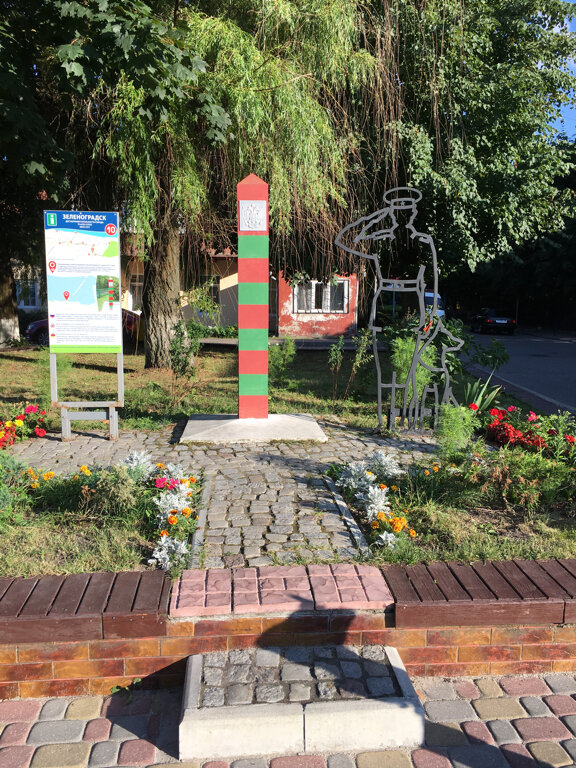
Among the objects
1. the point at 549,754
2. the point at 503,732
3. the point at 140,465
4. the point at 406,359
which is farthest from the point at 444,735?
the point at 406,359

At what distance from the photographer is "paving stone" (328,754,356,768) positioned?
2.58 metres

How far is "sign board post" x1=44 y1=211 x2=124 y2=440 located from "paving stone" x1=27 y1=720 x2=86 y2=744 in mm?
3846

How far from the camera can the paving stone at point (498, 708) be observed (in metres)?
2.88

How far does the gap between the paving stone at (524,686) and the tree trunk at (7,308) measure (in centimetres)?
1703

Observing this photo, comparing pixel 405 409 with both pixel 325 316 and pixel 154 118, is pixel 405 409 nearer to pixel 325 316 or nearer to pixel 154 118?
pixel 154 118

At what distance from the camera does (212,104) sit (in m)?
7.56

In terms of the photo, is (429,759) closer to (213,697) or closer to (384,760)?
(384,760)

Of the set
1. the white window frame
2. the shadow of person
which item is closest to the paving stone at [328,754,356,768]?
the shadow of person

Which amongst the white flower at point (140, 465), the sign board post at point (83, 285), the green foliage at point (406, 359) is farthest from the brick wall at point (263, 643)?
the green foliage at point (406, 359)

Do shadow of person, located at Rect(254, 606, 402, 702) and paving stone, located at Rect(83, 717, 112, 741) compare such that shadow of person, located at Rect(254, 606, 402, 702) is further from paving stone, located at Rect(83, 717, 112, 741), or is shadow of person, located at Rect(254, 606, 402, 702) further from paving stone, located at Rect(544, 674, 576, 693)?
paving stone, located at Rect(544, 674, 576, 693)

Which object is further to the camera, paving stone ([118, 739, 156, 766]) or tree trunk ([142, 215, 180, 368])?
tree trunk ([142, 215, 180, 368])


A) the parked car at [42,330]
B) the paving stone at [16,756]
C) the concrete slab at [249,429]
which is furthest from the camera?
the parked car at [42,330]

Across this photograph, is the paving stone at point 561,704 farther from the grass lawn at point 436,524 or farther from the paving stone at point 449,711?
the grass lawn at point 436,524

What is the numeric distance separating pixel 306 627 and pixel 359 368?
642 centimetres
